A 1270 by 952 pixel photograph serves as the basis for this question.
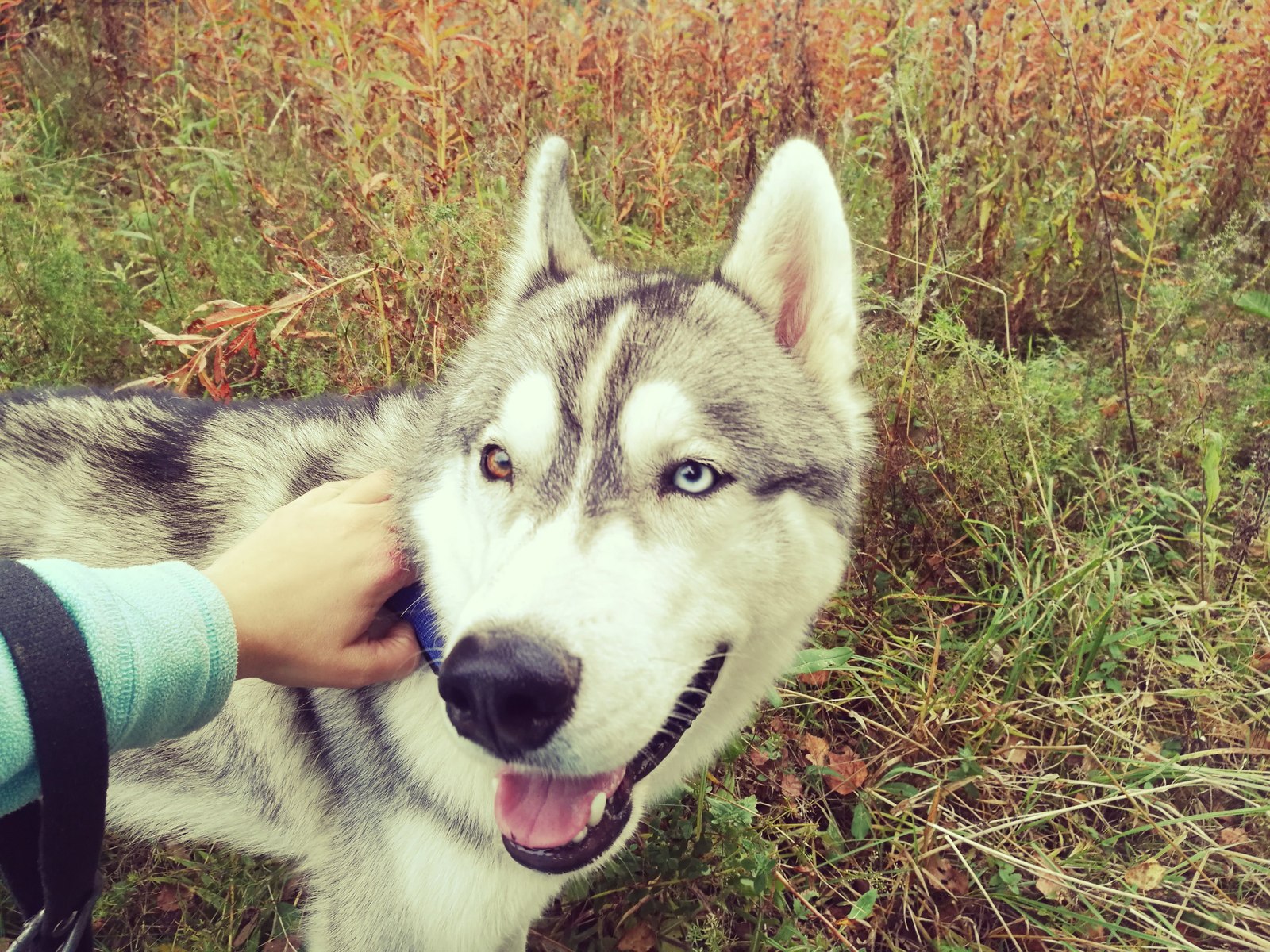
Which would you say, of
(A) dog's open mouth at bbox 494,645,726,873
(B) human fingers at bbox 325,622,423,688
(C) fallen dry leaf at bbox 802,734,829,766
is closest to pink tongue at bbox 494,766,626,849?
(A) dog's open mouth at bbox 494,645,726,873

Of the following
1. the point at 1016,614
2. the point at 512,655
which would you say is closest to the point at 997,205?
the point at 1016,614

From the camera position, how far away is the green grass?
2355 mm

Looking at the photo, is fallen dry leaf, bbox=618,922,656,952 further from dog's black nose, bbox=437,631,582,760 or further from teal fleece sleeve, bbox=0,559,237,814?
teal fleece sleeve, bbox=0,559,237,814

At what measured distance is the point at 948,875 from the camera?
245 cm

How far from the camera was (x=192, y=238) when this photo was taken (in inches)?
163

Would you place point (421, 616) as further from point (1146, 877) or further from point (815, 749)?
point (1146, 877)

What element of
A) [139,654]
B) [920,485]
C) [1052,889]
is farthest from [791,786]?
[139,654]

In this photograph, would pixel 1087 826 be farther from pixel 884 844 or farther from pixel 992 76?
pixel 992 76

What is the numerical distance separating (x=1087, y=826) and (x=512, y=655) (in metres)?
2.17

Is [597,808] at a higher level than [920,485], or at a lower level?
higher

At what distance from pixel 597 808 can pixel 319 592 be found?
76 centimetres

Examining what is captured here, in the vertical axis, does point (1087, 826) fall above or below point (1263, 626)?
below

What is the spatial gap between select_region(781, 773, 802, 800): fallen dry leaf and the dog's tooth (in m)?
1.14

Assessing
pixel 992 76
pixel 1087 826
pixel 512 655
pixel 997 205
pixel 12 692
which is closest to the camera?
pixel 12 692
